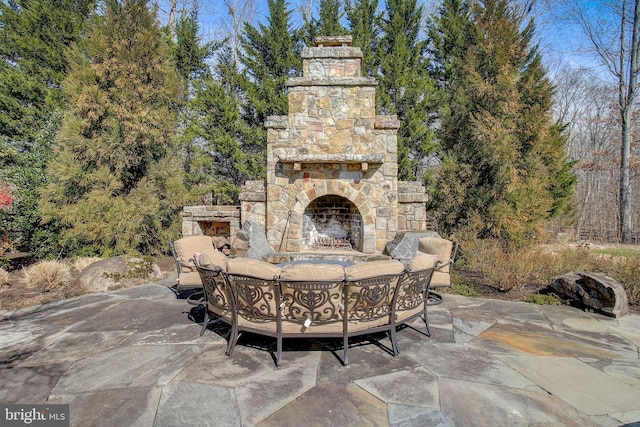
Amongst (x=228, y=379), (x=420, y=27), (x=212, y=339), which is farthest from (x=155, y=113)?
(x=420, y=27)

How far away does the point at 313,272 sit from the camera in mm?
2686

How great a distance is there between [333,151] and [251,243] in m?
2.63

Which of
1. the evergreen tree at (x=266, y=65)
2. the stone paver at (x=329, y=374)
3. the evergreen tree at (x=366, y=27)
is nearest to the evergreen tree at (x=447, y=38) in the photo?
the evergreen tree at (x=366, y=27)

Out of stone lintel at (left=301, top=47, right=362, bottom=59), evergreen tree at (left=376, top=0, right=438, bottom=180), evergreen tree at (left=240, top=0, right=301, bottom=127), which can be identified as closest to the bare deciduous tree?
evergreen tree at (left=376, top=0, right=438, bottom=180)

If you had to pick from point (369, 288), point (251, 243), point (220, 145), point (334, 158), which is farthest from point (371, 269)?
point (220, 145)

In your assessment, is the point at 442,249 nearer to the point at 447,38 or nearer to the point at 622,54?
the point at 447,38

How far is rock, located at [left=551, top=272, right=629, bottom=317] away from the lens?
4.06 m

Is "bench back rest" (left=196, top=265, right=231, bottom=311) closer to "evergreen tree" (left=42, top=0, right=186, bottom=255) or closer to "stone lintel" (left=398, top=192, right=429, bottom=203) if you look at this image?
"stone lintel" (left=398, top=192, right=429, bottom=203)

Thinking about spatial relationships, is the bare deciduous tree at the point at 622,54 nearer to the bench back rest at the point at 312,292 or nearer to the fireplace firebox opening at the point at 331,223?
the fireplace firebox opening at the point at 331,223

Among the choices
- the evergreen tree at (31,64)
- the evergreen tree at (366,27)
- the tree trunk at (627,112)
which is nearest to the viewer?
the evergreen tree at (31,64)

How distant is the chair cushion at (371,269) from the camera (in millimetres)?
2723

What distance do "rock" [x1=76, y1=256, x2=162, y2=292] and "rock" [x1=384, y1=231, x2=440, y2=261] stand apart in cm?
453

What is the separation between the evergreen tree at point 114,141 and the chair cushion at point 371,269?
656cm

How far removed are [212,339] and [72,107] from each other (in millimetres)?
7367
